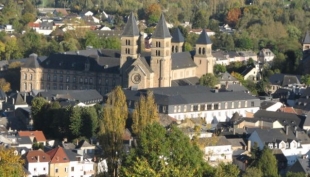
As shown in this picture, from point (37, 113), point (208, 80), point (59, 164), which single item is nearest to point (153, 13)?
point (208, 80)

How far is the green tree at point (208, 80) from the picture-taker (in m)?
57.8

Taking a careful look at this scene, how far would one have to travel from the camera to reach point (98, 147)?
43094 millimetres

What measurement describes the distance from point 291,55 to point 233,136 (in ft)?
84.0

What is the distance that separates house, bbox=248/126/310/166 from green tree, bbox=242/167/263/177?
4607mm

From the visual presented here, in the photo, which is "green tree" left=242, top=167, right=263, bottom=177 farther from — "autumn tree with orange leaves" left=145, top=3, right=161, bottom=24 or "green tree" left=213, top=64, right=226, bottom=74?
"autumn tree with orange leaves" left=145, top=3, right=161, bottom=24

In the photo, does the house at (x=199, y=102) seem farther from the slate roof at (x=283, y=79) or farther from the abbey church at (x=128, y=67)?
the slate roof at (x=283, y=79)

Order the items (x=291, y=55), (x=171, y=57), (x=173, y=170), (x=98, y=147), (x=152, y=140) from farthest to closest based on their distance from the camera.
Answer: (x=291, y=55)
(x=171, y=57)
(x=98, y=147)
(x=152, y=140)
(x=173, y=170)

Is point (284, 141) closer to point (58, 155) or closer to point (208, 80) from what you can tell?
point (58, 155)

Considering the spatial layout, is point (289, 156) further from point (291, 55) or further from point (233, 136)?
point (291, 55)

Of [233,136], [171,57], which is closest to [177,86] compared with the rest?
[171,57]

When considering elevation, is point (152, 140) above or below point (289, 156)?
above

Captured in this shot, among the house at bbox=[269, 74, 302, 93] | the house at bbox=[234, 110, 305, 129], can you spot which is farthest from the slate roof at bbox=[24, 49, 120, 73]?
the house at bbox=[234, 110, 305, 129]

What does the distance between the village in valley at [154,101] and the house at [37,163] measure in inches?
1.8

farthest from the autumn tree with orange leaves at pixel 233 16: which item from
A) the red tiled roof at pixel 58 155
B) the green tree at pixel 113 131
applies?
the red tiled roof at pixel 58 155
